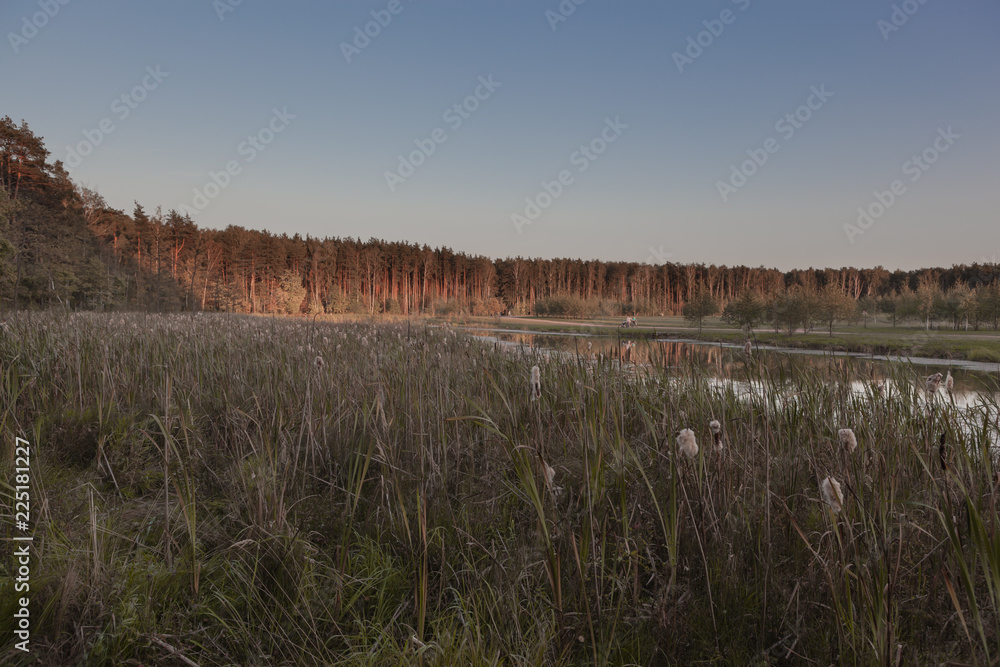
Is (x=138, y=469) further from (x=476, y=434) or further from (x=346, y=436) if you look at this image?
(x=476, y=434)

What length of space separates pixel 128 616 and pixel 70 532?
2.54 ft

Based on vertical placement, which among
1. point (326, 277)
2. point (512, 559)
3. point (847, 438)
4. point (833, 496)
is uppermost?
point (326, 277)

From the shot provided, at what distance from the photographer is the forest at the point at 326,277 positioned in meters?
28.5

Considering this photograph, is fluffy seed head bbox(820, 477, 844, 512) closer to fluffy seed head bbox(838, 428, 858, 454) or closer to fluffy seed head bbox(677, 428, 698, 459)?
fluffy seed head bbox(838, 428, 858, 454)

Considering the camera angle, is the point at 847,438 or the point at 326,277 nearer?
the point at 847,438

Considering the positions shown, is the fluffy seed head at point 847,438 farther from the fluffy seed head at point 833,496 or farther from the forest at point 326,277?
the forest at point 326,277

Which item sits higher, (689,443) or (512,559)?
(689,443)

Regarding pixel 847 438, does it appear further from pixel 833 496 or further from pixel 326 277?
pixel 326 277

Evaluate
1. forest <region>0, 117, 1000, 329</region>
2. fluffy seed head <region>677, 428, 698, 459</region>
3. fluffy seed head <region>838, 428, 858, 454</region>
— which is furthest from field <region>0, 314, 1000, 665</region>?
forest <region>0, 117, 1000, 329</region>

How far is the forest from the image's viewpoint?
2853 cm

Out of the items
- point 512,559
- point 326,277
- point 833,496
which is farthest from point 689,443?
point 326,277

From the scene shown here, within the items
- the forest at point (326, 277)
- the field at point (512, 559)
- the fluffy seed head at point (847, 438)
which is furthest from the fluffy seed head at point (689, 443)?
the forest at point (326, 277)

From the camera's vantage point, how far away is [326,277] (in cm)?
6612

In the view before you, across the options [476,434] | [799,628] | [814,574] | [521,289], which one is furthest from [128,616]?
[521,289]
